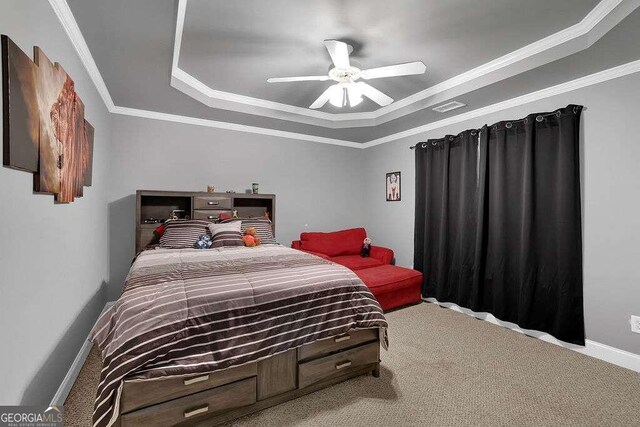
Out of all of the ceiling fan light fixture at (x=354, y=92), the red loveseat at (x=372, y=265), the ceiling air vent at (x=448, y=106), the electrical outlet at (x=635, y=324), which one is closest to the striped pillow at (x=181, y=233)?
the red loveseat at (x=372, y=265)

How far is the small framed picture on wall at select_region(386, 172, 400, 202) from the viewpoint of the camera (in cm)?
463

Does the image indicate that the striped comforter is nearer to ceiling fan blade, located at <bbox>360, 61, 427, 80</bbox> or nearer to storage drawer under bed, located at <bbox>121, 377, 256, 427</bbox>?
storage drawer under bed, located at <bbox>121, 377, 256, 427</bbox>

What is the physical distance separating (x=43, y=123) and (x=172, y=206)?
2466mm

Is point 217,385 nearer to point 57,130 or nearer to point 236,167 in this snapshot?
point 57,130

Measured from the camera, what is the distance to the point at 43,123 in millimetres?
1480

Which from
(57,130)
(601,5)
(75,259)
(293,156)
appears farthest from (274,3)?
(293,156)

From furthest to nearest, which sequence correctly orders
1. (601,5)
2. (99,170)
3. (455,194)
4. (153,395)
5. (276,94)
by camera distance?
(455,194) → (276,94) → (99,170) → (601,5) → (153,395)

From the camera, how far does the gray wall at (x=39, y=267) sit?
124cm

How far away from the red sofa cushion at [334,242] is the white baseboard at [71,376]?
2680 mm

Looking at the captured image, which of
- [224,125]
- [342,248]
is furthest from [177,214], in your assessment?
[342,248]

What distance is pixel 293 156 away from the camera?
4.72 m

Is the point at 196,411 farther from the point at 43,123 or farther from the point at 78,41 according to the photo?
the point at 78,41

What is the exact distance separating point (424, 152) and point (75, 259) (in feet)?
13.2

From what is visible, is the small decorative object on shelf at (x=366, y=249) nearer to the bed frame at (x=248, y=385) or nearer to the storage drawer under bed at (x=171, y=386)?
the bed frame at (x=248, y=385)
